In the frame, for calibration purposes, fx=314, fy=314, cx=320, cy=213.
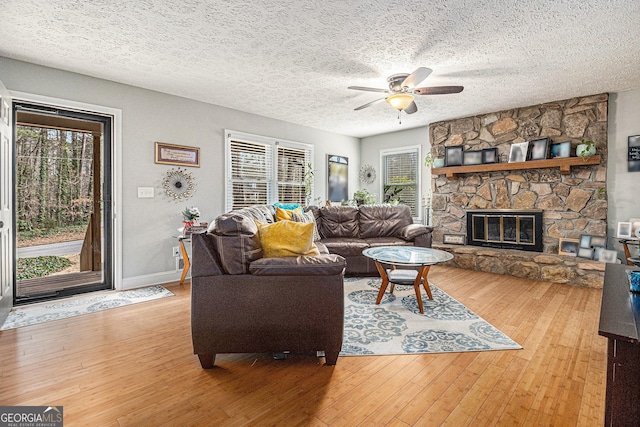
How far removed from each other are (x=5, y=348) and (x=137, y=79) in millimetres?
3000

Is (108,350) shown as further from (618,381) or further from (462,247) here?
(462,247)

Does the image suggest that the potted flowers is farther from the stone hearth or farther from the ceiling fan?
the stone hearth

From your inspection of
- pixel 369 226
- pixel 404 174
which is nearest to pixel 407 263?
pixel 369 226

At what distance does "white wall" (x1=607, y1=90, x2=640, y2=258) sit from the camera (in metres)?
4.15

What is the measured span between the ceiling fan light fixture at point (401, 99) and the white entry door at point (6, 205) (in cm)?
373

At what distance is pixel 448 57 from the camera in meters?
3.18

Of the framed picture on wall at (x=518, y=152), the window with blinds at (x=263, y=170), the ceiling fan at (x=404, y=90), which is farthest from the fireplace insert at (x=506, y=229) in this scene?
the window with blinds at (x=263, y=170)

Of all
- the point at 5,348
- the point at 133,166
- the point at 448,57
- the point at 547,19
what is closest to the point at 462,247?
the point at 448,57

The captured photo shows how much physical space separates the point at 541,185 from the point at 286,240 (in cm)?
453

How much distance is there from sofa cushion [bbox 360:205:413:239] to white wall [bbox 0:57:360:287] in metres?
2.30

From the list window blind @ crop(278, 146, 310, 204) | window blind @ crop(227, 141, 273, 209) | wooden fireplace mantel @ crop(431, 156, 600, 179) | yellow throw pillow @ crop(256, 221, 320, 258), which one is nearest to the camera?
yellow throw pillow @ crop(256, 221, 320, 258)

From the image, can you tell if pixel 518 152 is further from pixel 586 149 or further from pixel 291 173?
pixel 291 173

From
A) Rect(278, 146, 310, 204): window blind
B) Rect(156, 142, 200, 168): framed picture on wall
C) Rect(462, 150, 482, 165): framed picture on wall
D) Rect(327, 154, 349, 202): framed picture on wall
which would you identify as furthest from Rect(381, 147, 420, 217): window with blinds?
Rect(156, 142, 200, 168): framed picture on wall

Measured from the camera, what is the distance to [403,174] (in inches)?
265
